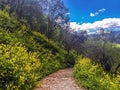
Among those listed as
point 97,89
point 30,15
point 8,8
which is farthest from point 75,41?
point 97,89

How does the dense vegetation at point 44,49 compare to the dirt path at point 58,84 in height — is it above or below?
above

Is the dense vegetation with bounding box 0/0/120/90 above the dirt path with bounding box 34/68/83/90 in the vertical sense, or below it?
above

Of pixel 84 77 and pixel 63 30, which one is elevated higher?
pixel 63 30

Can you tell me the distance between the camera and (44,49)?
38719 millimetres

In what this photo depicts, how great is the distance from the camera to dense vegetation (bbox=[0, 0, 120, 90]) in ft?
45.4

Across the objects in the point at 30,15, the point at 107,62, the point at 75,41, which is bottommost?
the point at 107,62

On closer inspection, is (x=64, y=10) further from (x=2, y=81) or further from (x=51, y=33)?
(x=2, y=81)

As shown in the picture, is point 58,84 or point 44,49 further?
point 44,49

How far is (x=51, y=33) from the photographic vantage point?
6162 cm

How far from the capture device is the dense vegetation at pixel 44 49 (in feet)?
45.4

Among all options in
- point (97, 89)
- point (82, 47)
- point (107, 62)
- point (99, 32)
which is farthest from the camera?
point (82, 47)

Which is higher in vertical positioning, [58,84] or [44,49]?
[44,49]

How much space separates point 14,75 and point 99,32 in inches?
1743

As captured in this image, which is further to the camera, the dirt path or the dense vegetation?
the dirt path
